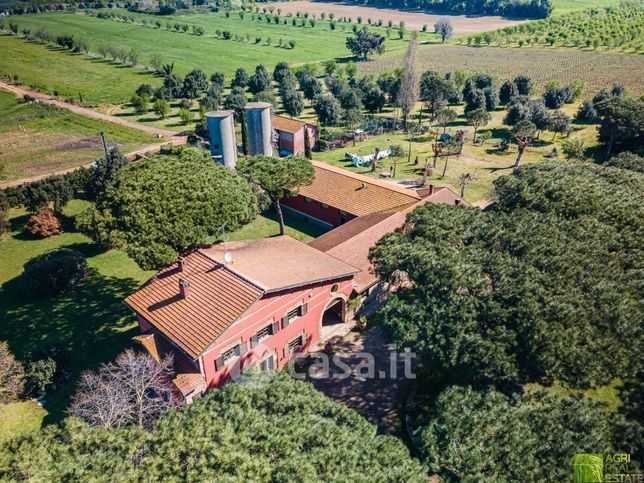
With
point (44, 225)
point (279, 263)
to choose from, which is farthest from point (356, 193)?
point (44, 225)

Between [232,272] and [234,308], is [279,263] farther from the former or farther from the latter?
[234,308]

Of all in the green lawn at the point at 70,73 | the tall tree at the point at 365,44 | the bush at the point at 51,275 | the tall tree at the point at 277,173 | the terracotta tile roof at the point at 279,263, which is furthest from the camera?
the tall tree at the point at 365,44

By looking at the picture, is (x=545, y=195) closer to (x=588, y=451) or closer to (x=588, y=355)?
(x=588, y=355)

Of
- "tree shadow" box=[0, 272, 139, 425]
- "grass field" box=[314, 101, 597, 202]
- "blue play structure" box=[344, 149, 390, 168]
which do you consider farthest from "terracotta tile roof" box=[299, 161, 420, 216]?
"tree shadow" box=[0, 272, 139, 425]

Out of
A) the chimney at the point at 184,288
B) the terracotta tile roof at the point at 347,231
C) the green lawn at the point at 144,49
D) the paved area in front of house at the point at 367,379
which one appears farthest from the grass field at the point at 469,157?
the green lawn at the point at 144,49

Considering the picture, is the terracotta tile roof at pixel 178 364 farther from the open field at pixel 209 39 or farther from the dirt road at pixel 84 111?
the open field at pixel 209 39

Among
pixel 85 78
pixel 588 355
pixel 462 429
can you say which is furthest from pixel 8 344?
pixel 85 78
